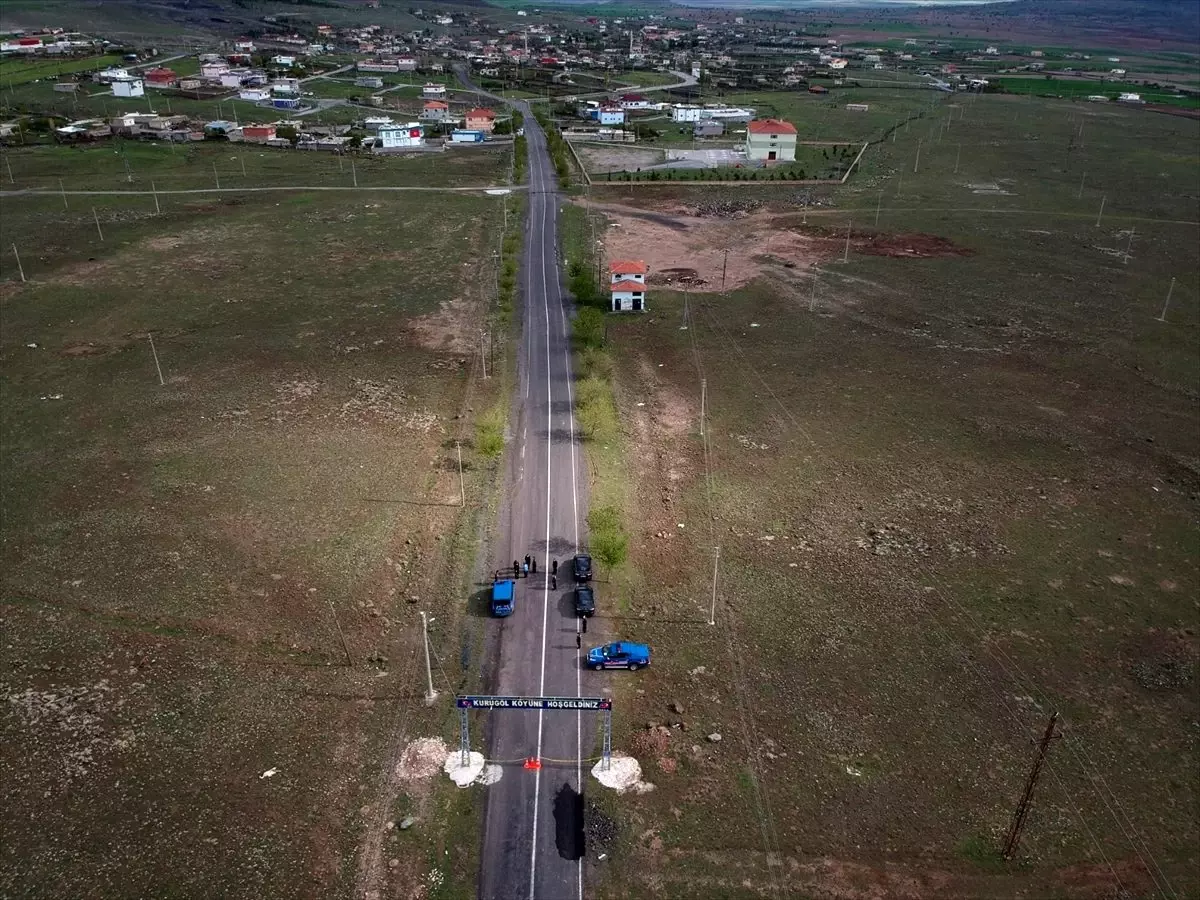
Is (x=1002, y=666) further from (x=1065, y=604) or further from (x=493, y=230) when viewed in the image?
(x=493, y=230)

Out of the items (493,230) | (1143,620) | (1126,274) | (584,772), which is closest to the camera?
(584,772)

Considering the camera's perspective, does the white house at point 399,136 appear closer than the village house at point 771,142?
No

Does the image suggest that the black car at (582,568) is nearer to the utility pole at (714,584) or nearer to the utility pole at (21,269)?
the utility pole at (714,584)

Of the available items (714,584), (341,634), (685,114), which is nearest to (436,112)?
(685,114)

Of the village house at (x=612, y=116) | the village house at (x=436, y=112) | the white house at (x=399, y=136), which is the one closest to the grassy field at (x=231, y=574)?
the white house at (x=399, y=136)

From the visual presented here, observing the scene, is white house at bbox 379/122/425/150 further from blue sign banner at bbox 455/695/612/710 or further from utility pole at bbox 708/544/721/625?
blue sign banner at bbox 455/695/612/710

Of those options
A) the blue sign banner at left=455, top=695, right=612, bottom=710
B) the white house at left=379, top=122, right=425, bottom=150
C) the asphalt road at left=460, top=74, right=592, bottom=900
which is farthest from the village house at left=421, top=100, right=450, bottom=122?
the blue sign banner at left=455, top=695, right=612, bottom=710

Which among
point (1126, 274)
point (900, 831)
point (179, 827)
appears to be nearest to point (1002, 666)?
point (900, 831)

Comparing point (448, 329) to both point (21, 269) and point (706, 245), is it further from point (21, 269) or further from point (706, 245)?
point (21, 269)
